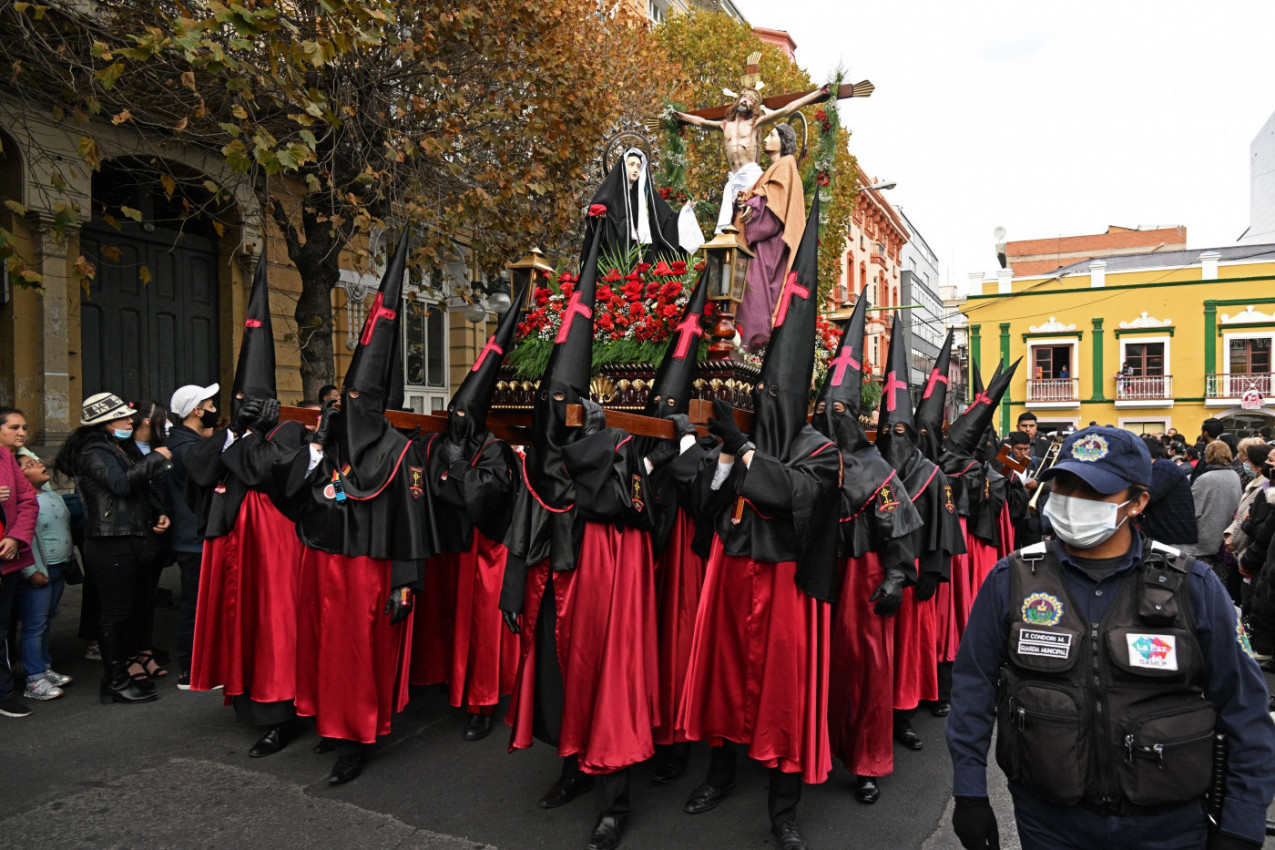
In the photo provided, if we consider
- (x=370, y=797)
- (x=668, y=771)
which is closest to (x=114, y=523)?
(x=370, y=797)

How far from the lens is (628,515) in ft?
13.8

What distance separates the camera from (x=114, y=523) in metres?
5.96

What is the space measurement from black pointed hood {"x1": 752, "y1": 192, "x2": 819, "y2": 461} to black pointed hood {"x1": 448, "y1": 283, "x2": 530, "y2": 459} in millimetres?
1732

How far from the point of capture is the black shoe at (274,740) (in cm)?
498

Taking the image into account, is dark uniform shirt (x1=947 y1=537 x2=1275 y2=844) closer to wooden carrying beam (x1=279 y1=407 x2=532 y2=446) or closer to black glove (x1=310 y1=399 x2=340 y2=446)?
wooden carrying beam (x1=279 y1=407 x2=532 y2=446)

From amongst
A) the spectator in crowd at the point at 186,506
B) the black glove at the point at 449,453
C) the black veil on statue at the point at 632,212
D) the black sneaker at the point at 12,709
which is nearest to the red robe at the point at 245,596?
the black glove at the point at 449,453

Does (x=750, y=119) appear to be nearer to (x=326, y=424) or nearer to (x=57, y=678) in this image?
(x=326, y=424)

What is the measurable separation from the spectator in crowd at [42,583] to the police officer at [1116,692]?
6190mm

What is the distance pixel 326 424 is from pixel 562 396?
153 centimetres

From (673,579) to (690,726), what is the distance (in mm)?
951

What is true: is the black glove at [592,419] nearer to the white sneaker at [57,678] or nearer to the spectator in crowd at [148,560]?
the spectator in crowd at [148,560]

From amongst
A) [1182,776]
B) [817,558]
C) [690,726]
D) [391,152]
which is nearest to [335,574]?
[690,726]

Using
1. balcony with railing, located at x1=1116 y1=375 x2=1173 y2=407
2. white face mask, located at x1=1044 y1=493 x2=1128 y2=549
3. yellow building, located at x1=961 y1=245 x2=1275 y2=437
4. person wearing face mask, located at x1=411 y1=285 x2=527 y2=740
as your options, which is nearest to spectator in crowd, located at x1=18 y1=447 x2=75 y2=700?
person wearing face mask, located at x1=411 y1=285 x2=527 y2=740

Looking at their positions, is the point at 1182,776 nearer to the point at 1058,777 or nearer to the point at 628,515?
the point at 1058,777
